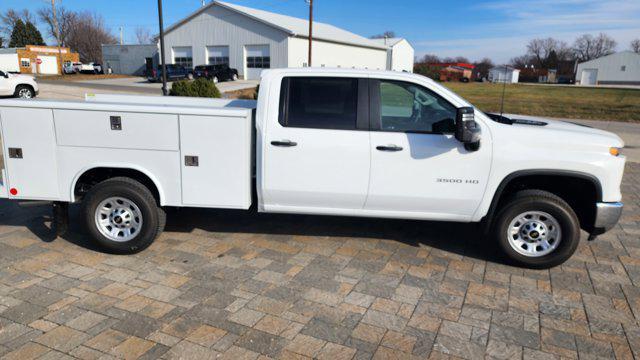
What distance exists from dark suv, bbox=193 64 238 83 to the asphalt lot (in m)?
34.1

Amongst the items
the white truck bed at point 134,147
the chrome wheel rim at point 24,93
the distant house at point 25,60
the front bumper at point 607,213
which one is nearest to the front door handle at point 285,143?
the white truck bed at point 134,147

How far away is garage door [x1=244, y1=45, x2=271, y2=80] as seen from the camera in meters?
44.4

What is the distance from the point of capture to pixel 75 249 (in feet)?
16.5

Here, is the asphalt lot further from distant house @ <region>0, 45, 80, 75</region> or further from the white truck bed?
distant house @ <region>0, 45, 80, 75</region>

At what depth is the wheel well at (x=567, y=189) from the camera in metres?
4.61

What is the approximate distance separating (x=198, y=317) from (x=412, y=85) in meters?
2.91

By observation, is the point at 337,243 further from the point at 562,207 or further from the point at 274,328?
the point at 562,207

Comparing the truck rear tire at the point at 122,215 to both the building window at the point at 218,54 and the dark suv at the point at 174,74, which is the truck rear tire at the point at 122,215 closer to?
the dark suv at the point at 174,74

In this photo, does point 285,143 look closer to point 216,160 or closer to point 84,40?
point 216,160

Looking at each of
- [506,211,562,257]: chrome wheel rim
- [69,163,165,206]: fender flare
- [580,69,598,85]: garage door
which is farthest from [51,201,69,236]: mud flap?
[580,69,598,85]: garage door

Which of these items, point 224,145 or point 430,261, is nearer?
point 224,145

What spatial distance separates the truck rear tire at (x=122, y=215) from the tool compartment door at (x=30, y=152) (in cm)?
44

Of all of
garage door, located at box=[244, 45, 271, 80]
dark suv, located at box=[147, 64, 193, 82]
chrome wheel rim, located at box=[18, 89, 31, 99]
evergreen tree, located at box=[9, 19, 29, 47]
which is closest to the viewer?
chrome wheel rim, located at box=[18, 89, 31, 99]

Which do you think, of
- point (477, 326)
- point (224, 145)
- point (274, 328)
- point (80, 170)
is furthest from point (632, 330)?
point (80, 170)
